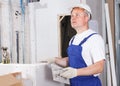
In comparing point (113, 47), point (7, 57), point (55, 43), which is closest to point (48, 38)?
point (55, 43)

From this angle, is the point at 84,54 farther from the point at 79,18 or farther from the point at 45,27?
the point at 45,27

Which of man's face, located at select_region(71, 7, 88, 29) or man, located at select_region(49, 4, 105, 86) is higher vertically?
man's face, located at select_region(71, 7, 88, 29)

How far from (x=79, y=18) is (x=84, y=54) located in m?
0.32

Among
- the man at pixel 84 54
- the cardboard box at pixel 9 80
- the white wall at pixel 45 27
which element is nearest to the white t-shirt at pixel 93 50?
the man at pixel 84 54

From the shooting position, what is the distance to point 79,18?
2.07 m

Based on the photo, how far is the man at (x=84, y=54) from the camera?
1878 mm

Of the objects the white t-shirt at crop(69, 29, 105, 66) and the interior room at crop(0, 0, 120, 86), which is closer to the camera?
the white t-shirt at crop(69, 29, 105, 66)

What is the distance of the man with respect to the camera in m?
1.88

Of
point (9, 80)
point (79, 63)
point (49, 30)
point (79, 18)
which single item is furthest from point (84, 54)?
point (49, 30)

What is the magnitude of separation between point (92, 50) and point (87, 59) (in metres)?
0.10

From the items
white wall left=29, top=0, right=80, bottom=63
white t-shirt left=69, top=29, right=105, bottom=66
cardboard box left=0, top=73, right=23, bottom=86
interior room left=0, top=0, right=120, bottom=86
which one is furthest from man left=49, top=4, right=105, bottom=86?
white wall left=29, top=0, right=80, bottom=63

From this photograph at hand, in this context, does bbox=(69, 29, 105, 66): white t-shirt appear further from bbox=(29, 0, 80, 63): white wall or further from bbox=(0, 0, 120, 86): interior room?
bbox=(29, 0, 80, 63): white wall

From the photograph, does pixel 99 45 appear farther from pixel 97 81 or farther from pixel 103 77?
pixel 103 77

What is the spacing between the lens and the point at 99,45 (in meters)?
1.95
